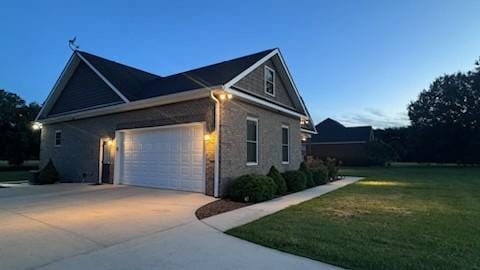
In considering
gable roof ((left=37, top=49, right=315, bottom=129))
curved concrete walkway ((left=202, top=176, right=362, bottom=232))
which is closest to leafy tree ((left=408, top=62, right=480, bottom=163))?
gable roof ((left=37, top=49, right=315, bottom=129))

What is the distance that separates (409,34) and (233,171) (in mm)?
11065

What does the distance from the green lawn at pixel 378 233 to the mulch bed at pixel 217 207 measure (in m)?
1.40

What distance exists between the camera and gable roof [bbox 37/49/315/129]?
1094 cm

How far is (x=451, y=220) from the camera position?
6328mm

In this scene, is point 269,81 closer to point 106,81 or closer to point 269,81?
point 269,81

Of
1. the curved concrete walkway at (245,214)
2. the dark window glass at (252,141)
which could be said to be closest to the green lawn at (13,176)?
the dark window glass at (252,141)

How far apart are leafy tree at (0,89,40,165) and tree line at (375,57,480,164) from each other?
1602 inches

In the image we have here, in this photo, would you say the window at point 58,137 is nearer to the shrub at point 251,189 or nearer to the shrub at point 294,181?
the shrub at point 251,189

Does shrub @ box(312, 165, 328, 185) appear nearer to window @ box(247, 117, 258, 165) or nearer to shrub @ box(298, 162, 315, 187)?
shrub @ box(298, 162, 315, 187)

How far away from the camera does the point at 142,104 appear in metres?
11.6

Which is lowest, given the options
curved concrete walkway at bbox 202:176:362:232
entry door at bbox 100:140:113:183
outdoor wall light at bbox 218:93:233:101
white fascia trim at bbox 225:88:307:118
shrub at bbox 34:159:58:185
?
curved concrete walkway at bbox 202:176:362:232

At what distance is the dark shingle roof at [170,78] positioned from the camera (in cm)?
1121

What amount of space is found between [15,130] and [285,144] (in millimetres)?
27351

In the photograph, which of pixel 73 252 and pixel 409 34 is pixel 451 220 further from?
pixel 409 34
